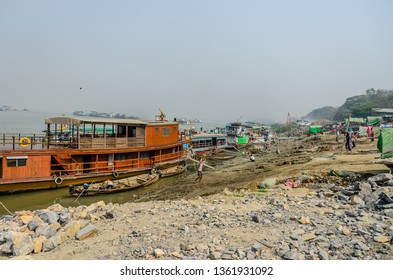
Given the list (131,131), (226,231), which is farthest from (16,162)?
(226,231)

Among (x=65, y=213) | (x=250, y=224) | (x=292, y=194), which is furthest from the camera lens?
(x=292, y=194)

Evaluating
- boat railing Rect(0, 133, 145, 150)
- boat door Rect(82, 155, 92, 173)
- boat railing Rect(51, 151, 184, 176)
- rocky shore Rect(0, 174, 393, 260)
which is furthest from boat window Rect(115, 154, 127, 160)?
rocky shore Rect(0, 174, 393, 260)

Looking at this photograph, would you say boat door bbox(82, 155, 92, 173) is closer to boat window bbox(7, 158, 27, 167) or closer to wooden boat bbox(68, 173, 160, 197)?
wooden boat bbox(68, 173, 160, 197)

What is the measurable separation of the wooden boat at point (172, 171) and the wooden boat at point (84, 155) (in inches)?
17.8

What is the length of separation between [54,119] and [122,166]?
235 inches

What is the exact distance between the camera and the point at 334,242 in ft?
19.4

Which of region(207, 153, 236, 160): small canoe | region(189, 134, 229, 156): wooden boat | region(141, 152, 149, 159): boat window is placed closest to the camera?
region(141, 152, 149, 159): boat window

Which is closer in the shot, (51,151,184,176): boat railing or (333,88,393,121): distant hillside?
(51,151,184,176): boat railing

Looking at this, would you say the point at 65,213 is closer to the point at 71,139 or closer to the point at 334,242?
the point at 334,242

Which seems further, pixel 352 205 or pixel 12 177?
pixel 12 177

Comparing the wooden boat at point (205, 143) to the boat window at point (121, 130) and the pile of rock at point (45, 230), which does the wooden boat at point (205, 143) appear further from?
the pile of rock at point (45, 230)

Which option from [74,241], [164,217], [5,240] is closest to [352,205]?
[164,217]

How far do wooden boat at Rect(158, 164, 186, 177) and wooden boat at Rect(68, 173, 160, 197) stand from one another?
1.33 m

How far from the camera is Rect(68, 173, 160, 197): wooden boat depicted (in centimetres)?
1756
